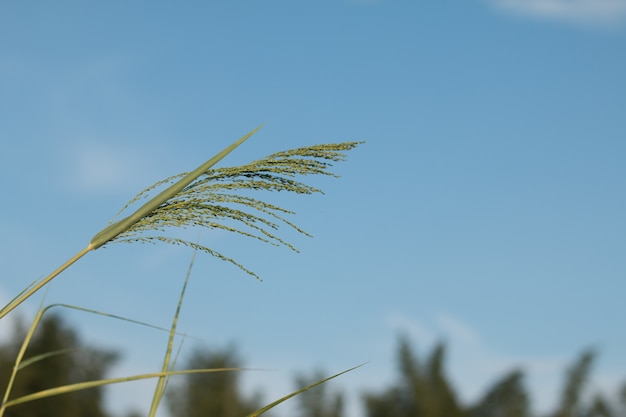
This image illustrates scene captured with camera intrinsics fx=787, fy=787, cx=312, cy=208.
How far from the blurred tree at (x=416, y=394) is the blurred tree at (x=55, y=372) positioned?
7.42 m

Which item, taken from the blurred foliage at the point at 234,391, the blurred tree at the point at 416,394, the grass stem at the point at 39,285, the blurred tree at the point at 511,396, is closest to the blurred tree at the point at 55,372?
the blurred foliage at the point at 234,391

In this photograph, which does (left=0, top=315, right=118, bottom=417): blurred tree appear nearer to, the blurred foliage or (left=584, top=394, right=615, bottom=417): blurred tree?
the blurred foliage

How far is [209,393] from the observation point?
21.2 meters

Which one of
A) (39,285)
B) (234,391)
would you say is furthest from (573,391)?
(39,285)

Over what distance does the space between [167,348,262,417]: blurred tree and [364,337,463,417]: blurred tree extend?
364 centimetres

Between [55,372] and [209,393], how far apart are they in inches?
168

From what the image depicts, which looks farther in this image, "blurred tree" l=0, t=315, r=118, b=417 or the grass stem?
"blurred tree" l=0, t=315, r=118, b=417

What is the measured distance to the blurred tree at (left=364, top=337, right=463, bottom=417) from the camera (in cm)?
2027

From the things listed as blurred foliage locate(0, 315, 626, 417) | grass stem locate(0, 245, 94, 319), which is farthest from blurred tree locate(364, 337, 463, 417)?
grass stem locate(0, 245, 94, 319)

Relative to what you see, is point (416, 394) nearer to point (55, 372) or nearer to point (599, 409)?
point (599, 409)

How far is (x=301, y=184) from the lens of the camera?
6.39 feet

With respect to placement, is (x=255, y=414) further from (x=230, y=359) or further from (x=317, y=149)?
(x=230, y=359)

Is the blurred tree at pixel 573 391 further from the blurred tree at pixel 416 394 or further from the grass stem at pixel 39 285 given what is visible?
the grass stem at pixel 39 285

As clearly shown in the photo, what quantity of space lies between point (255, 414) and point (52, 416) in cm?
1982
